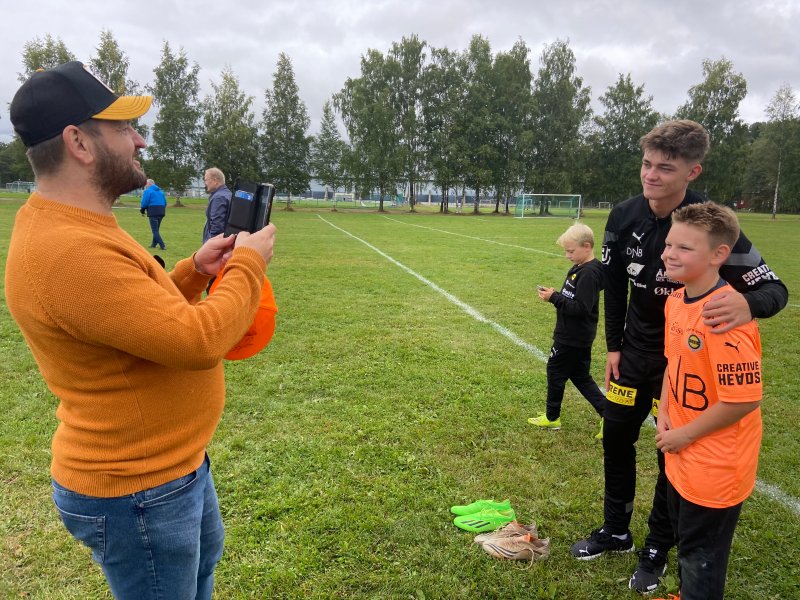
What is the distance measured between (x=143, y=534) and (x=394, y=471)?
2503 mm

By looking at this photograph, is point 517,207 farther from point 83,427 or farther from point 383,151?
point 83,427

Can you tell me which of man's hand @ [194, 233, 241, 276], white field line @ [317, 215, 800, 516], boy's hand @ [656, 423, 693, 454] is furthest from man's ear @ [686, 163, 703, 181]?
white field line @ [317, 215, 800, 516]

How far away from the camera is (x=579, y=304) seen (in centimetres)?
421

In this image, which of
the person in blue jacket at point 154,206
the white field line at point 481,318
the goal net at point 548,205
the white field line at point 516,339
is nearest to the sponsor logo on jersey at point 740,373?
the white field line at point 516,339

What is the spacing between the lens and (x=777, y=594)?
106 inches

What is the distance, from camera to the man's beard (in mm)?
1406

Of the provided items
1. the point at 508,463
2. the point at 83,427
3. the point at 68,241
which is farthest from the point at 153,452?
the point at 508,463

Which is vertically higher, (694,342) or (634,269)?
(634,269)

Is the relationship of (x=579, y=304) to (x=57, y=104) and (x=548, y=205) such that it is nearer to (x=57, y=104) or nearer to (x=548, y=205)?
(x=57, y=104)

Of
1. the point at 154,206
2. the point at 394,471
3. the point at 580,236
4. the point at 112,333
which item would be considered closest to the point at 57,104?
the point at 112,333

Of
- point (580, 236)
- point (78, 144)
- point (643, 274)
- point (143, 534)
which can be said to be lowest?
point (143, 534)

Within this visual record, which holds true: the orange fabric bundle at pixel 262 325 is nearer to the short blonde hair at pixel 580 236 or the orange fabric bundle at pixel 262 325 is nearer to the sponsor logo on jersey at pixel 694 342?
the sponsor logo on jersey at pixel 694 342

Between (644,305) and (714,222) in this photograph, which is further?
(644,305)

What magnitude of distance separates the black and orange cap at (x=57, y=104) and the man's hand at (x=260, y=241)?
1.61ft
